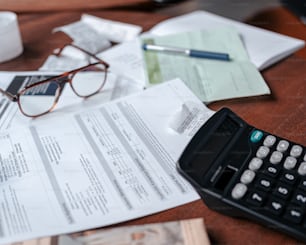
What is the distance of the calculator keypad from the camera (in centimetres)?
43

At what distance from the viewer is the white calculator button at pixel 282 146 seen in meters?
0.49

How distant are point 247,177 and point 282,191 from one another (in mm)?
35

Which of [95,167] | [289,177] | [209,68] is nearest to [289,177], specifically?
[289,177]

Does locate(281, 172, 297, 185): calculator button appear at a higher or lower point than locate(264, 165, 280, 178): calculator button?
lower

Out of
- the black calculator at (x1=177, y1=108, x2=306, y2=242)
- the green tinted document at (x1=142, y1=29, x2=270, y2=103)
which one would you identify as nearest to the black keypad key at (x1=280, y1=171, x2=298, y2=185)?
the black calculator at (x1=177, y1=108, x2=306, y2=242)

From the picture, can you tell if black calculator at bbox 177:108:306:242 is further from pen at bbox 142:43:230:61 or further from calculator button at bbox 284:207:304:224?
pen at bbox 142:43:230:61

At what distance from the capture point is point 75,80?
713mm

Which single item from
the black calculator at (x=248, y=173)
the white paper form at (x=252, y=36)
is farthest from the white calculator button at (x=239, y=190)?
the white paper form at (x=252, y=36)

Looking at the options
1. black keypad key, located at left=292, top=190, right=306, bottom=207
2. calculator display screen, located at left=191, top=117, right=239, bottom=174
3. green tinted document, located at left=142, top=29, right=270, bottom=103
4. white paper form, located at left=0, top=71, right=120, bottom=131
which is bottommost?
white paper form, located at left=0, top=71, right=120, bottom=131

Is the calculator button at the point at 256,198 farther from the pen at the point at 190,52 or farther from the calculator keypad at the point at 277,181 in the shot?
the pen at the point at 190,52

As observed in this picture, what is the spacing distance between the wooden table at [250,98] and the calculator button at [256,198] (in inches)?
1.1

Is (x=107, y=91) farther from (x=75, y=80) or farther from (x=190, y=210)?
(x=190, y=210)

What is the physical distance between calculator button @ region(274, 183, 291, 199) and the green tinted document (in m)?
0.22

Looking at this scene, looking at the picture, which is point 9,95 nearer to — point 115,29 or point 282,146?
point 115,29
